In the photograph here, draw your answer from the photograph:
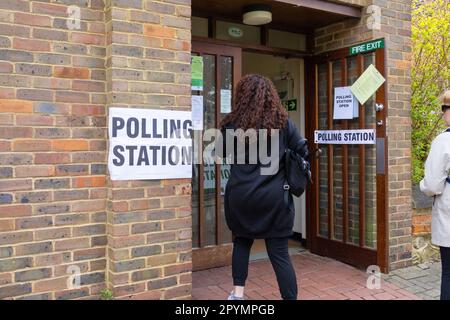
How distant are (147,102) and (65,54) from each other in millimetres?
623

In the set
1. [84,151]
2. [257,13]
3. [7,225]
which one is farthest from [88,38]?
[257,13]

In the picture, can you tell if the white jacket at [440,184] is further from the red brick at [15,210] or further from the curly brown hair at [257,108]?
the red brick at [15,210]

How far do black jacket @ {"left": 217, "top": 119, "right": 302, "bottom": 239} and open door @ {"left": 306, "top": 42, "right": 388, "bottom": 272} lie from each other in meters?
1.65

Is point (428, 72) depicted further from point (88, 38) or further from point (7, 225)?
point (7, 225)

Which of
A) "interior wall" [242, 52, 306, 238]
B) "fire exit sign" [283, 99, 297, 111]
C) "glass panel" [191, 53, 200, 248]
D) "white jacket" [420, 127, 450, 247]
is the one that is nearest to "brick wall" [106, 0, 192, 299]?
"glass panel" [191, 53, 200, 248]

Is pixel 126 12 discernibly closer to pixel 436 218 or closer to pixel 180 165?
pixel 180 165

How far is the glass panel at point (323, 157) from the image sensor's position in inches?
199

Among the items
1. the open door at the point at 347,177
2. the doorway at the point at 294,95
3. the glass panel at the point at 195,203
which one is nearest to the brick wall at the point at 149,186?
the glass panel at the point at 195,203

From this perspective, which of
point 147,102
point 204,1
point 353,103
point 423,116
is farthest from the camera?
point 423,116

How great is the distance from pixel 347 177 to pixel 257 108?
6.72 feet

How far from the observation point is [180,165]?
3457 millimetres

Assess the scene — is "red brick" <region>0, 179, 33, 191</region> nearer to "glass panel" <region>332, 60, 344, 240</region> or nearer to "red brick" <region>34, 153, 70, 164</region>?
"red brick" <region>34, 153, 70, 164</region>

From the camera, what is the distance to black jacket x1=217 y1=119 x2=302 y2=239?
3127 mm
